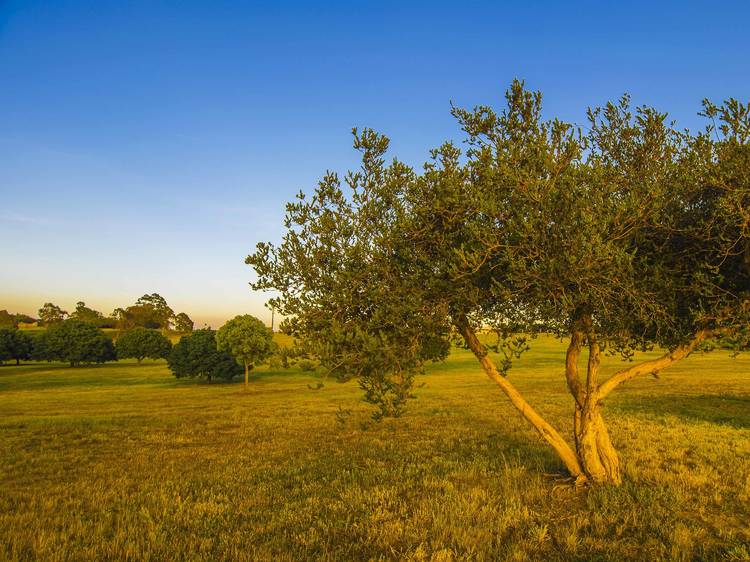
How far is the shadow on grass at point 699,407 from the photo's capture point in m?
26.0

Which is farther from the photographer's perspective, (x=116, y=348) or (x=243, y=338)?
(x=116, y=348)

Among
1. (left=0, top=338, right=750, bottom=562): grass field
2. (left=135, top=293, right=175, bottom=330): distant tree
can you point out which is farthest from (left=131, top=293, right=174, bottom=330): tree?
(left=0, top=338, right=750, bottom=562): grass field

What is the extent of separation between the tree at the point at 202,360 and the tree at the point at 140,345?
127 ft

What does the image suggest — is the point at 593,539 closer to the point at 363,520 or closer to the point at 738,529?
the point at 738,529

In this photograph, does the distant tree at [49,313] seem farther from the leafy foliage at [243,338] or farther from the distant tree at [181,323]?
the leafy foliage at [243,338]

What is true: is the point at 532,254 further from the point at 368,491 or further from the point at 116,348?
the point at 116,348

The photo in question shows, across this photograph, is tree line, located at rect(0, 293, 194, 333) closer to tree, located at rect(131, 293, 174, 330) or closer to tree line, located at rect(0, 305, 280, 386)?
tree, located at rect(131, 293, 174, 330)

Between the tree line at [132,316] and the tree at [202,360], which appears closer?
the tree at [202,360]

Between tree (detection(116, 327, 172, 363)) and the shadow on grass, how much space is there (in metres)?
96.1

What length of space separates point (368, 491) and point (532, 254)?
7.85 m

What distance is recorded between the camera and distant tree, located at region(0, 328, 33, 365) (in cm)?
10175

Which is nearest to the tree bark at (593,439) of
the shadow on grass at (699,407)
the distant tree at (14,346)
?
the shadow on grass at (699,407)

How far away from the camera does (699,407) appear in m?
30.8

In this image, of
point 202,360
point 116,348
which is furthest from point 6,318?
point 202,360
